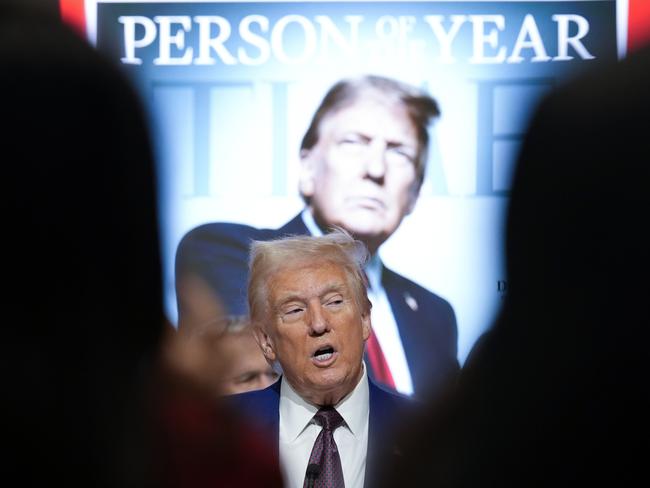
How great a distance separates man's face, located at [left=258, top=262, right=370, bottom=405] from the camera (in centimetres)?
205

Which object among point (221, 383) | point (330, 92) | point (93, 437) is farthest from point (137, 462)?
point (330, 92)

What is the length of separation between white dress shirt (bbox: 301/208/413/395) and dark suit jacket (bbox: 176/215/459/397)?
12 millimetres

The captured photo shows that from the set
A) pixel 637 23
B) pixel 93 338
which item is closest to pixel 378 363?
pixel 93 338

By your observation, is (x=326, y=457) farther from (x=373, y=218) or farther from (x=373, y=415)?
(x=373, y=218)

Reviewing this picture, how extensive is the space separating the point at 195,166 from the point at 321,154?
0.29 m

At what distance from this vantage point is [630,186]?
211cm

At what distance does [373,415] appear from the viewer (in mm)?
2123

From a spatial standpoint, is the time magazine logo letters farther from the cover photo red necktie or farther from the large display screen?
the cover photo red necktie

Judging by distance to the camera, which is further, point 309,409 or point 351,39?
point 351,39

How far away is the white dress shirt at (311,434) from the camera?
210cm

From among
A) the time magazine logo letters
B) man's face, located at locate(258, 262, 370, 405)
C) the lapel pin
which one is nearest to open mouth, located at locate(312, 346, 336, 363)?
man's face, located at locate(258, 262, 370, 405)

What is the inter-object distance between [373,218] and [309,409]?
456 millimetres

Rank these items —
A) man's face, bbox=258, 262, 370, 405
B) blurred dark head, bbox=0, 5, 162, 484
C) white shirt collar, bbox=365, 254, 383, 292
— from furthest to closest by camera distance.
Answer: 1. white shirt collar, bbox=365, 254, 383, 292
2. man's face, bbox=258, 262, 370, 405
3. blurred dark head, bbox=0, 5, 162, 484

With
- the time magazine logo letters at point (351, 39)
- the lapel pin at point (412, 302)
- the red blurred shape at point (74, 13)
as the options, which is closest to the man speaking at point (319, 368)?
the lapel pin at point (412, 302)
